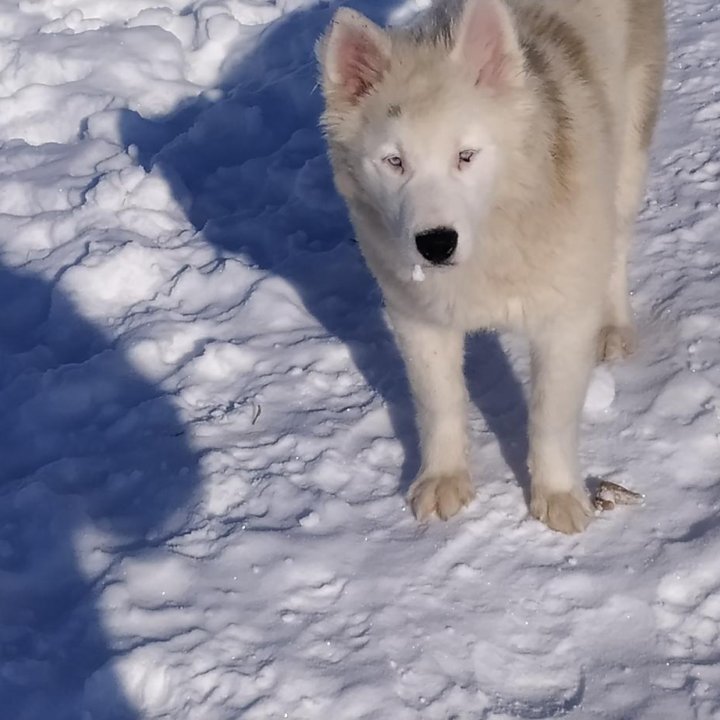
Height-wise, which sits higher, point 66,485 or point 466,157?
point 466,157

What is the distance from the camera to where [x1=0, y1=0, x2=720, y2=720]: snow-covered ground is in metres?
3.20

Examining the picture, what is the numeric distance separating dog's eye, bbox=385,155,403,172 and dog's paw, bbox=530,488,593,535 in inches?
50.4

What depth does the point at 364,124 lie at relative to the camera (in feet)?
10.7

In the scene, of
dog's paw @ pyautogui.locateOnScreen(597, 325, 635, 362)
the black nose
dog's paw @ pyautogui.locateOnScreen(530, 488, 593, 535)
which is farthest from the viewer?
dog's paw @ pyautogui.locateOnScreen(597, 325, 635, 362)

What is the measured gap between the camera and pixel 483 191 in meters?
3.14

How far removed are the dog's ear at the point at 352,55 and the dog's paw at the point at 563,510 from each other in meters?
1.50

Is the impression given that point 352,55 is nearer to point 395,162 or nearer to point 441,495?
point 395,162

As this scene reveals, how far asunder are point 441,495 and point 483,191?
1.14 meters

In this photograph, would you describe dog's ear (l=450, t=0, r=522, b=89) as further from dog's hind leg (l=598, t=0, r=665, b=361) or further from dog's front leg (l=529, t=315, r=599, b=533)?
dog's hind leg (l=598, t=0, r=665, b=361)

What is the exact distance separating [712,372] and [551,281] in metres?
1.17

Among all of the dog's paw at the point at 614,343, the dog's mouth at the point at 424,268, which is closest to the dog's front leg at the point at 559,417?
the dog's mouth at the point at 424,268

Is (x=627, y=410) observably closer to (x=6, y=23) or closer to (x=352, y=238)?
(x=352, y=238)

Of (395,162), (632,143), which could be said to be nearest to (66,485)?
(395,162)

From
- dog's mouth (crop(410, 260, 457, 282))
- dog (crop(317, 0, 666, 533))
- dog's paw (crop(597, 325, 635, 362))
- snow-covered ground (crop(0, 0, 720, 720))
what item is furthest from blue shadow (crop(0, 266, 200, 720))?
dog's paw (crop(597, 325, 635, 362))
